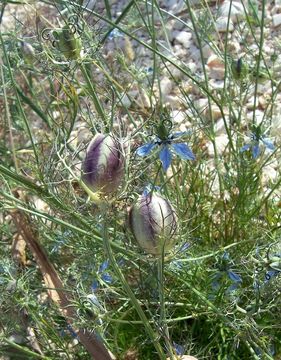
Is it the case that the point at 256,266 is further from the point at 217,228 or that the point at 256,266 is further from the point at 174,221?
the point at 217,228

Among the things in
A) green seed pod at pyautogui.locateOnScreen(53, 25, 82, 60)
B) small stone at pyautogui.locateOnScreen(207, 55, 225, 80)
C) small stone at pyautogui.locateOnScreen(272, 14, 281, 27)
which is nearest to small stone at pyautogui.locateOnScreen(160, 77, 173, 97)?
small stone at pyautogui.locateOnScreen(207, 55, 225, 80)

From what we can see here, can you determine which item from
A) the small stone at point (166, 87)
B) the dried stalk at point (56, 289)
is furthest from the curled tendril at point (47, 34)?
the small stone at point (166, 87)

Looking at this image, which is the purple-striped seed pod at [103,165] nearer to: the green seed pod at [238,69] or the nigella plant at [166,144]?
the nigella plant at [166,144]

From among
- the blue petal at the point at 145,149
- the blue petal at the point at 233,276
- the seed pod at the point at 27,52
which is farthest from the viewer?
the seed pod at the point at 27,52

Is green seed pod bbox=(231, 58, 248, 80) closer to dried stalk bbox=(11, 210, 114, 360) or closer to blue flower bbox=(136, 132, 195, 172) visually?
blue flower bbox=(136, 132, 195, 172)

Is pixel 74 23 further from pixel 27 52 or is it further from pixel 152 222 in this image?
pixel 27 52
